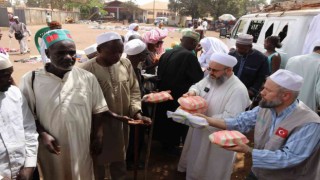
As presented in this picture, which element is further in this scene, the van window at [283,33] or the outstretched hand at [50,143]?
the van window at [283,33]

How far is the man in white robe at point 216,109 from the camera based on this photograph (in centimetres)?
284

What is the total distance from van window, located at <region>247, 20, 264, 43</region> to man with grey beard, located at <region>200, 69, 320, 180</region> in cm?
502

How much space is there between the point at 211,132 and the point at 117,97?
121 cm

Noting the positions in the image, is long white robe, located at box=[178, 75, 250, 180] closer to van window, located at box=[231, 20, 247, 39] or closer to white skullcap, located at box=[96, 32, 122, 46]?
white skullcap, located at box=[96, 32, 122, 46]

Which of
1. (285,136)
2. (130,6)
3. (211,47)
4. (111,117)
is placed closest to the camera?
(285,136)

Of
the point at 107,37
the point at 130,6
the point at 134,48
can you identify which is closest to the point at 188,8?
the point at 130,6

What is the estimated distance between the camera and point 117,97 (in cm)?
285

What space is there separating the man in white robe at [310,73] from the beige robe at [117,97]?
8.25 ft

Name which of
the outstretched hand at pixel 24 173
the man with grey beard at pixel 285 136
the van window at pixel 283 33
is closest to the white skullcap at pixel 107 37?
the outstretched hand at pixel 24 173

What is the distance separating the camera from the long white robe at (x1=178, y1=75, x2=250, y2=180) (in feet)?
9.29

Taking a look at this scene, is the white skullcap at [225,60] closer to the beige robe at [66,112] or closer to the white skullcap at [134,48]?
the white skullcap at [134,48]

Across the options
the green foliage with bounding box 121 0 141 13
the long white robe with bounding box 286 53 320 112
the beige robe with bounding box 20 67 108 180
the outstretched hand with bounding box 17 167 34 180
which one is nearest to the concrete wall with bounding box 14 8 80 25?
the green foliage with bounding box 121 0 141 13

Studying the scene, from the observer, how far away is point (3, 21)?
24.2 meters

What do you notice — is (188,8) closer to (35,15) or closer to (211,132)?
(35,15)
